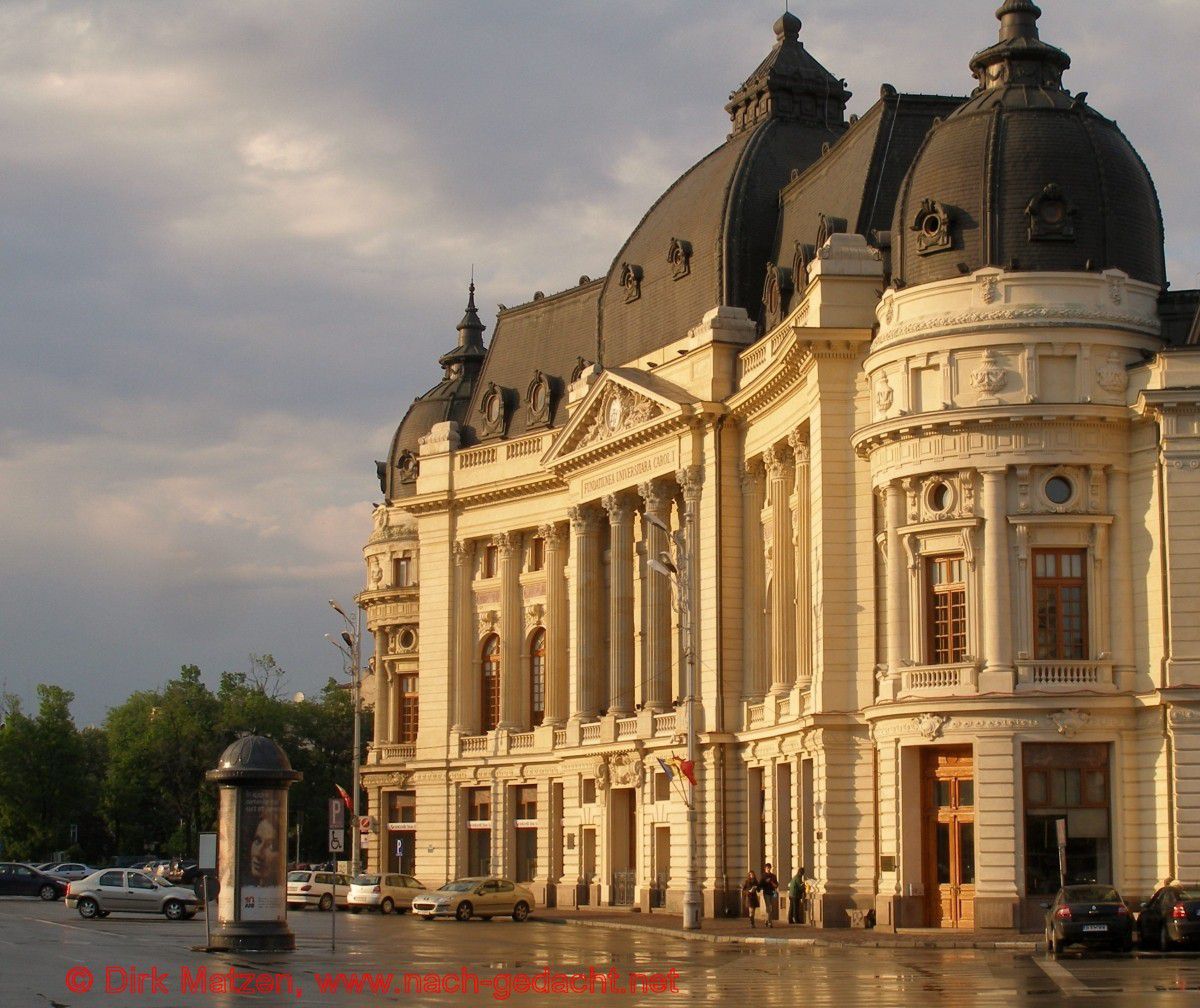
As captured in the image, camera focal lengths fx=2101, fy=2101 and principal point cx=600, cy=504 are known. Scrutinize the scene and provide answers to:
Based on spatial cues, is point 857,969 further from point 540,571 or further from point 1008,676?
point 540,571

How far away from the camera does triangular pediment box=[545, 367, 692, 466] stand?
241 feet

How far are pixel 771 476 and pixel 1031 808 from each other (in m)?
17.9

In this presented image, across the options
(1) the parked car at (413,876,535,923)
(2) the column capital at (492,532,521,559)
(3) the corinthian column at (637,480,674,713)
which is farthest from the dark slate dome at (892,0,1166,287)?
(2) the column capital at (492,532,521,559)

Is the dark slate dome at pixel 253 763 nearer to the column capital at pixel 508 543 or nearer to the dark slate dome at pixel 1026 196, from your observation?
the dark slate dome at pixel 1026 196

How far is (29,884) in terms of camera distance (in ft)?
293

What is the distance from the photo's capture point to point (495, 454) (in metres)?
91.1

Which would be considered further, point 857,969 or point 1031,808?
point 1031,808

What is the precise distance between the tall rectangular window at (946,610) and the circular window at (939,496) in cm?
135

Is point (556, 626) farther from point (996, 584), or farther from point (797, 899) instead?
point (996, 584)

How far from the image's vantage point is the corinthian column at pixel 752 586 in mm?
70125

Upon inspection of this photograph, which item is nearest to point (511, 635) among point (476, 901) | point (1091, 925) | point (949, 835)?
point (476, 901)

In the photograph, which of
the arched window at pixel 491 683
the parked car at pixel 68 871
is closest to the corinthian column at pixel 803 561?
the arched window at pixel 491 683

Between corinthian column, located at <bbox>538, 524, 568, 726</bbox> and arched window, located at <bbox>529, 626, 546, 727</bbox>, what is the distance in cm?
170

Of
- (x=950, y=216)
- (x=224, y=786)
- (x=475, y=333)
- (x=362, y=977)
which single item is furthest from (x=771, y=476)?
(x=475, y=333)
